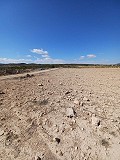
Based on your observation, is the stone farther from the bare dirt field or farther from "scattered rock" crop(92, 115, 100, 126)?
"scattered rock" crop(92, 115, 100, 126)

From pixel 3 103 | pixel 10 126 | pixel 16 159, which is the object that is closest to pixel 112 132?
pixel 16 159

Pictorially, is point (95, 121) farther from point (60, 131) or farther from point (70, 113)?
point (60, 131)

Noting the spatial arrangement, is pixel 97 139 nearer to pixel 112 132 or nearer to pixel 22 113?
pixel 112 132

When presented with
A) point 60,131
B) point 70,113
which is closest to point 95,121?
point 70,113

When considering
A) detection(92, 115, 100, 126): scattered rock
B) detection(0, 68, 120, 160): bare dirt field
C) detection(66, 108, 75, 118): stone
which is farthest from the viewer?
detection(66, 108, 75, 118): stone

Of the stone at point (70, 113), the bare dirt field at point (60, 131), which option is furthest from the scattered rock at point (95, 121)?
the stone at point (70, 113)

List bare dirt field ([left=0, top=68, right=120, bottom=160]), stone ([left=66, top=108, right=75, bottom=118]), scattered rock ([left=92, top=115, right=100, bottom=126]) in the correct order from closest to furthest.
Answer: bare dirt field ([left=0, top=68, right=120, bottom=160]), scattered rock ([left=92, top=115, right=100, bottom=126]), stone ([left=66, top=108, right=75, bottom=118])

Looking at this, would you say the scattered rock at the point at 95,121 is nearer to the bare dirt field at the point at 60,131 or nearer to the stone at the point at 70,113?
the bare dirt field at the point at 60,131

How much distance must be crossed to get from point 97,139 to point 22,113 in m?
3.84

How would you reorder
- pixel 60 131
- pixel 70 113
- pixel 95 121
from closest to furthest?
pixel 60 131 < pixel 95 121 < pixel 70 113

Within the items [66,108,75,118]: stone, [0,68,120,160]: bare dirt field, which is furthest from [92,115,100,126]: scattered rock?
[66,108,75,118]: stone

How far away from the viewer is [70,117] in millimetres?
6582

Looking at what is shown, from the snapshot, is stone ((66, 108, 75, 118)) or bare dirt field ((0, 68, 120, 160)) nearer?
bare dirt field ((0, 68, 120, 160))

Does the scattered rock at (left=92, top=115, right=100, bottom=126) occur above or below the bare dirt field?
above
